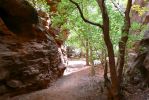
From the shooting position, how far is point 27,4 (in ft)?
48.7

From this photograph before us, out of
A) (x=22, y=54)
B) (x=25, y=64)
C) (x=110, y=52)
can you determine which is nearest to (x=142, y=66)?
(x=110, y=52)

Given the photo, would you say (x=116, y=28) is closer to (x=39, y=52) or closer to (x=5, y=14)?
(x=39, y=52)

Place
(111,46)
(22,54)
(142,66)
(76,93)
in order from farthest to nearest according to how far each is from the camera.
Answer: (76,93) < (142,66) < (22,54) < (111,46)

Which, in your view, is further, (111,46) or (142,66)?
(142,66)

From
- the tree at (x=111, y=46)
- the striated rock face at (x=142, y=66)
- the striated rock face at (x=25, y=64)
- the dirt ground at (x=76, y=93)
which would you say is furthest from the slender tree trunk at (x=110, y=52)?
the striated rock face at (x=25, y=64)

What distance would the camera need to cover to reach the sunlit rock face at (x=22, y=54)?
42.3 feet

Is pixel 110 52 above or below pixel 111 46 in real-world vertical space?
below

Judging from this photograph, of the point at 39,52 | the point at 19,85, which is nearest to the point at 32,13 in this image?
the point at 39,52

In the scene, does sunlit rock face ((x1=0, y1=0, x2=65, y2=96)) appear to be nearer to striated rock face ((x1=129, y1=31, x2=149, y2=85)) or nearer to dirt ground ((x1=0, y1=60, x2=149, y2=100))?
dirt ground ((x1=0, y1=60, x2=149, y2=100))

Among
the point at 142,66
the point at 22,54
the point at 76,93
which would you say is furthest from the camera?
the point at 76,93

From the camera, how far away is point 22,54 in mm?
14047

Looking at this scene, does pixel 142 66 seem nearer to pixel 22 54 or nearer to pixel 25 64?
pixel 25 64

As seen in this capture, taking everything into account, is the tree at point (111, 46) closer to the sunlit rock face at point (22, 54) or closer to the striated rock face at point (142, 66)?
the striated rock face at point (142, 66)

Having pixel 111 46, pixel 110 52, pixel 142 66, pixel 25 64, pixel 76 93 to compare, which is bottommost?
pixel 76 93
